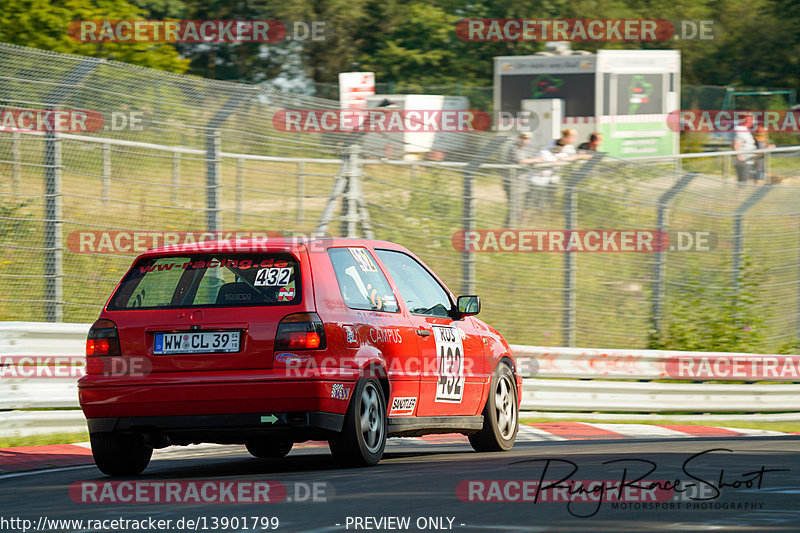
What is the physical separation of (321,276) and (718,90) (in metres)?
35.7

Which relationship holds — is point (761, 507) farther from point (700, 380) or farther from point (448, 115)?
point (448, 115)

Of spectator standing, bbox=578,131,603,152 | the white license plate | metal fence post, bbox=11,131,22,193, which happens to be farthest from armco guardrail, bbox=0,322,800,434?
spectator standing, bbox=578,131,603,152

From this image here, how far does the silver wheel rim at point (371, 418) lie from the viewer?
8422mm

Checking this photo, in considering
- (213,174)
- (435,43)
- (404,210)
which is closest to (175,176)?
(213,174)

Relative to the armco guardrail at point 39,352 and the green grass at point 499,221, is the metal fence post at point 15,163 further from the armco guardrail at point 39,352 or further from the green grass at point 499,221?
the armco guardrail at point 39,352

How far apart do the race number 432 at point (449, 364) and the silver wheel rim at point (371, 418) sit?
886 millimetres

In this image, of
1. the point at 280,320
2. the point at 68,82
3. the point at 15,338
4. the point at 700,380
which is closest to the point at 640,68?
the point at 700,380

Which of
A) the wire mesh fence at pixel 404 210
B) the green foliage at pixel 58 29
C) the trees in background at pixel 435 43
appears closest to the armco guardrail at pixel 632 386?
the wire mesh fence at pixel 404 210

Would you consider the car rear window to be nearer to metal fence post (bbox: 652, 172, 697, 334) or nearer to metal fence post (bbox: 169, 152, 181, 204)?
metal fence post (bbox: 169, 152, 181, 204)

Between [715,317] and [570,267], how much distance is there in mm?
2331

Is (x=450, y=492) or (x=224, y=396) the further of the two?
(x=224, y=396)

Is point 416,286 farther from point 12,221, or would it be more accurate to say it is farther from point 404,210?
point 404,210

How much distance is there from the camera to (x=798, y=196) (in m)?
17.3

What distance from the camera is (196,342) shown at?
8.05 m
